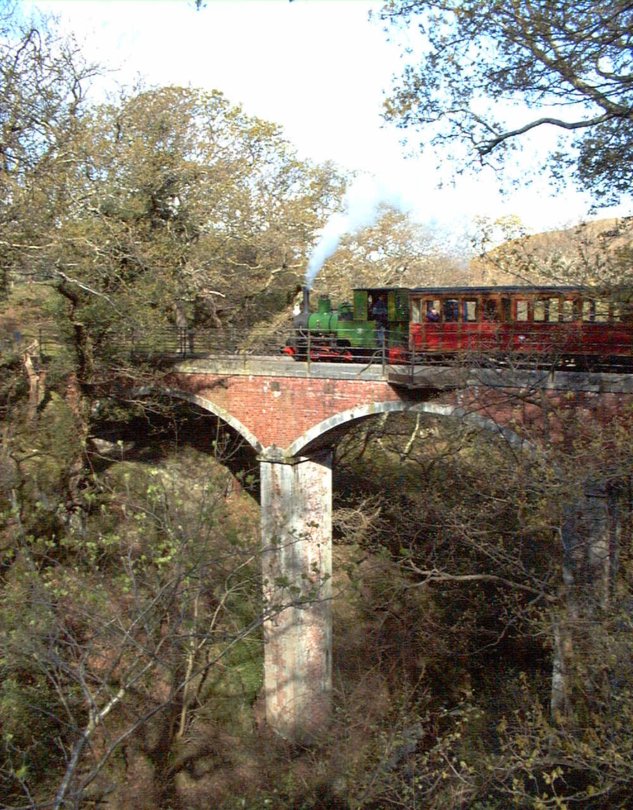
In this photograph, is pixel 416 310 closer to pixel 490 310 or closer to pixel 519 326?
pixel 490 310

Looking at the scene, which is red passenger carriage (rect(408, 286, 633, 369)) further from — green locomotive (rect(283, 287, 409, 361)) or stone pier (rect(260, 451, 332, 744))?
stone pier (rect(260, 451, 332, 744))

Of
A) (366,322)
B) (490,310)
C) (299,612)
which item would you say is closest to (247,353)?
(366,322)

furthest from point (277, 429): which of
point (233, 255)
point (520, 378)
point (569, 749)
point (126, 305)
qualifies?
point (233, 255)

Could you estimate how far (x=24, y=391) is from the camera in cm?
1498

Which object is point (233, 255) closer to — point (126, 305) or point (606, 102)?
point (126, 305)

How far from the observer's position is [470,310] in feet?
39.8

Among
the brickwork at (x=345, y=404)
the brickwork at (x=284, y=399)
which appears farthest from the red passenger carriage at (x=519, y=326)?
the brickwork at (x=284, y=399)

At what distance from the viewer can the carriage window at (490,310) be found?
11.8 meters

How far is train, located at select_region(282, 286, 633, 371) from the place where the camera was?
10211 mm

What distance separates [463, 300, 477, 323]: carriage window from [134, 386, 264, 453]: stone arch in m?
4.21

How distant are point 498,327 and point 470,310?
1177 millimetres

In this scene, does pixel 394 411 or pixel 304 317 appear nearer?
pixel 394 411

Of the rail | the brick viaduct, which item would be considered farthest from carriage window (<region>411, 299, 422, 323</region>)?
the brick viaduct

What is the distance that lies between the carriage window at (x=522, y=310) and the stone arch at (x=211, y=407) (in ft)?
16.1
